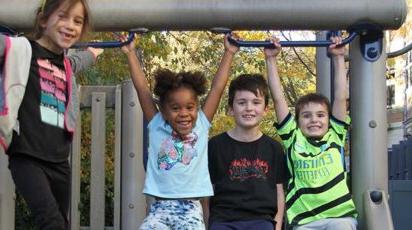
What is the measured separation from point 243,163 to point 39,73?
1.17 m

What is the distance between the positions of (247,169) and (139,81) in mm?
736

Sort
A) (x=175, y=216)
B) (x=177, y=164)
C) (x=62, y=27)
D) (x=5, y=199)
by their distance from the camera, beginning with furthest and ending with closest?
(x=5, y=199) → (x=177, y=164) → (x=175, y=216) → (x=62, y=27)

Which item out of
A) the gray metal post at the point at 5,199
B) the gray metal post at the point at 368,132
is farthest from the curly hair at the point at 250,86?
the gray metal post at the point at 5,199

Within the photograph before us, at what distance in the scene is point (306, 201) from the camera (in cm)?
369

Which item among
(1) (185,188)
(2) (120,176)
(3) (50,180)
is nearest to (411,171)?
(2) (120,176)

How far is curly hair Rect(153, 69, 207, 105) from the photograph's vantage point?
3.63m

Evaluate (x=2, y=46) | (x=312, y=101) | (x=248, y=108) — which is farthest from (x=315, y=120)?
(x=2, y=46)

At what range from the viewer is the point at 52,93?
319 centimetres

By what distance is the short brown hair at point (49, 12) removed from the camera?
3191mm

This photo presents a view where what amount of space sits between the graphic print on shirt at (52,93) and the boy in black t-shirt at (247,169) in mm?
895

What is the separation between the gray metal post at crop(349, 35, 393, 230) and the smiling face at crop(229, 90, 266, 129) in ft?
1.69

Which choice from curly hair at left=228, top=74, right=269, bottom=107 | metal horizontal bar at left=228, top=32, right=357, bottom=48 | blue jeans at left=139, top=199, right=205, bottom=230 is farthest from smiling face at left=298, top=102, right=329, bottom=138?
blue jeans at left=139, top=199, right=205, bottom=230

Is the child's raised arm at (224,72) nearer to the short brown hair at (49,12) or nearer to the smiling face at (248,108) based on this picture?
the smiling face at (248,108)

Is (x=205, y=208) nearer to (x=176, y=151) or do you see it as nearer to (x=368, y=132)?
(x=176, y=151)
